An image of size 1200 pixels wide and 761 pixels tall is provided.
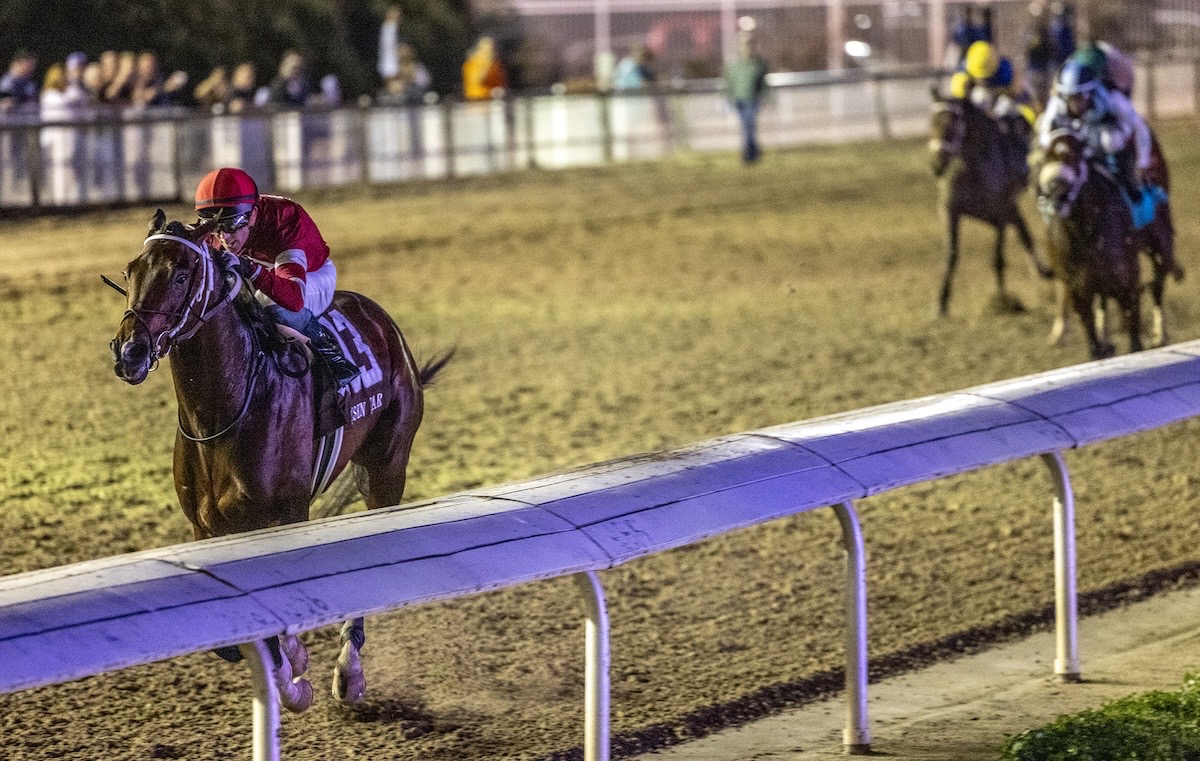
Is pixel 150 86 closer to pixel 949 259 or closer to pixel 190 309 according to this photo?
pixel 949 259

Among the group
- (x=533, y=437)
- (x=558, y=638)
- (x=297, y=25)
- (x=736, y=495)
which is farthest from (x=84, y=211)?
(x=736, y=495)

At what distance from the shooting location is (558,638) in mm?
6555

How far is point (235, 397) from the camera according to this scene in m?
5.21

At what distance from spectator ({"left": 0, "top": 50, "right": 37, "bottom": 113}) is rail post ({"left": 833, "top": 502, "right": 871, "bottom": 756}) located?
56.4 ft

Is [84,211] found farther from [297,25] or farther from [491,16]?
[491,16]

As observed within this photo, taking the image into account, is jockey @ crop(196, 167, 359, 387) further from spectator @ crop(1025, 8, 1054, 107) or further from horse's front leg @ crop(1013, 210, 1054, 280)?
spectator @ crop(1025, 8, 1054, 107)

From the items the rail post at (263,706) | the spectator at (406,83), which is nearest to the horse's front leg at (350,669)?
the rail post at (263,706)

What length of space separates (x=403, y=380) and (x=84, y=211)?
14.8 metres

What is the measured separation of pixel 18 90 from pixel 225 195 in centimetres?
1654

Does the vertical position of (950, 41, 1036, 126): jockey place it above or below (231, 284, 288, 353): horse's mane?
above

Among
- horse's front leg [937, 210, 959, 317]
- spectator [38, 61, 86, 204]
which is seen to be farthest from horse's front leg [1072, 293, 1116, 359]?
spectator [38, 61, 86, 204]

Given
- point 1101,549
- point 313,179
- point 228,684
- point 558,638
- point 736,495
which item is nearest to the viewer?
point 736,495

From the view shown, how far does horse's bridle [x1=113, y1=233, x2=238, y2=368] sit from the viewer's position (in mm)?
4777

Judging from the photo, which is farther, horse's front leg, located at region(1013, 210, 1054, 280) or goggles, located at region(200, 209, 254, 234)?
horse's front leg, located at region(1013, 210, 1054, 280)
